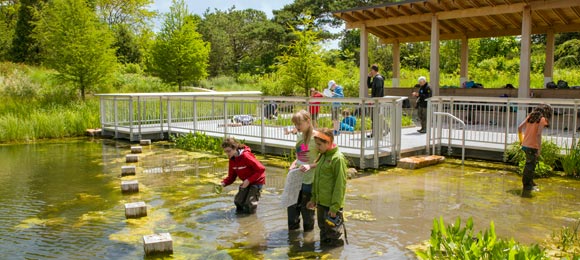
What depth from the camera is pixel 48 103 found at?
19.9 m

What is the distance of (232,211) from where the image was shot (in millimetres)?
7027

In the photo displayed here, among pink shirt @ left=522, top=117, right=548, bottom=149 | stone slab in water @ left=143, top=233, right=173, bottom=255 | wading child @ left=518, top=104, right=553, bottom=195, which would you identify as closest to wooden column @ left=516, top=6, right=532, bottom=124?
wading child @ left=518, top=104, right=553, bottom=195

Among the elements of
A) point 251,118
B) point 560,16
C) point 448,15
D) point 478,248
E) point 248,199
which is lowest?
point 248,199

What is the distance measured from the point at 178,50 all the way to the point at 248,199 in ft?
65.1

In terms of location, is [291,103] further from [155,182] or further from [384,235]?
[384,235]

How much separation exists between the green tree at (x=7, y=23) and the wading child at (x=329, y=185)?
39259 mm

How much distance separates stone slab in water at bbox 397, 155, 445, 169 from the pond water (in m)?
0.21

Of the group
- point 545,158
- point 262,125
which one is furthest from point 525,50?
point 262,125

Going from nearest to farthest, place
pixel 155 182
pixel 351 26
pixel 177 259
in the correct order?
1. pixel 177 259
2. pixel 155 182
3. pixel 351 26

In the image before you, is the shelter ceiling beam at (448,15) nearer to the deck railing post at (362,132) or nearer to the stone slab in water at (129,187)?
the deck railing post at (362,132)

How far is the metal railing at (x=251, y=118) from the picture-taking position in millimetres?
9961

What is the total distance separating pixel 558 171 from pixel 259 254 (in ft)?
22.7

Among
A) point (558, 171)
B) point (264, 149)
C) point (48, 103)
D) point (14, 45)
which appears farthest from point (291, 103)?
point (14, 45)

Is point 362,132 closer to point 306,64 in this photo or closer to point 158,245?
point 158,245
